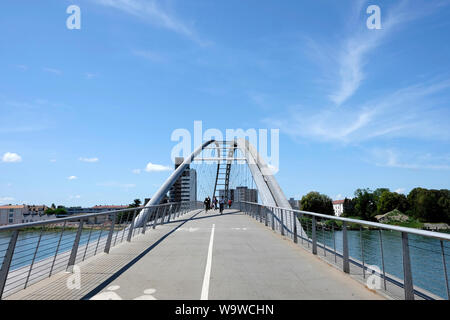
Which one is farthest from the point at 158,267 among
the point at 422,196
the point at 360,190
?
the point at 360,190

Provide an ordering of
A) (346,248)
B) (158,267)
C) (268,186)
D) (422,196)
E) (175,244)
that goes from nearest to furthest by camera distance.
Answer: (346,248), (158,267), (175,244), (268,186), (422,196)

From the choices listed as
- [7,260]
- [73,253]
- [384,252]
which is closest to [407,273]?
[384,252]

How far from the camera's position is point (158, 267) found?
6777mm

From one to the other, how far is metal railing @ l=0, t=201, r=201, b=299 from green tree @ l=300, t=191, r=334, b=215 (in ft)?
325

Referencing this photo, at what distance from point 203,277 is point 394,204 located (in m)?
106

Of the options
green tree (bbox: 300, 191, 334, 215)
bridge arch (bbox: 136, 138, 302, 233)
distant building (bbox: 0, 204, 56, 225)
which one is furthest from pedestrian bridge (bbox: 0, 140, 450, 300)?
green tree (bbox: 300, 191, 334, 215)

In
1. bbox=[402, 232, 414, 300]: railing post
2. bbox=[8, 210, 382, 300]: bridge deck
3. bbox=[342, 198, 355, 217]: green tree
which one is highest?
bbox=[342, 198, 355, 217]: green tree

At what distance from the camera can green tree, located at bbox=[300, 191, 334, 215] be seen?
10412 cm

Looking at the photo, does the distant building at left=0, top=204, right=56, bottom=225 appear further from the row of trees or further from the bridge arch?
the row of trees

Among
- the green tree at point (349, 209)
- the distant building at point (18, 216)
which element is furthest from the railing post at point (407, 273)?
the green tree at point (349, 209)

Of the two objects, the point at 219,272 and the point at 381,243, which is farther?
the point at 219,272
